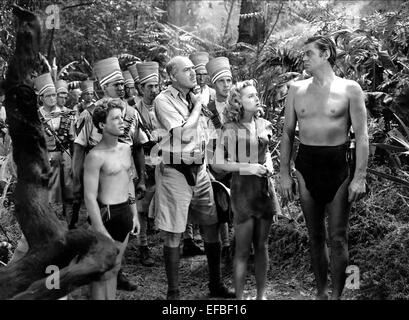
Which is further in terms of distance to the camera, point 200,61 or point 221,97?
point 200,61

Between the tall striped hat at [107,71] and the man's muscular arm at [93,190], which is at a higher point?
the tall striped hat at [107,71]

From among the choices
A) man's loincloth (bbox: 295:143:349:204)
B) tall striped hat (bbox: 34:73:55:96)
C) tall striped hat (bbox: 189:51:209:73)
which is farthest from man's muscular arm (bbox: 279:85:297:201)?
tall striped hat (bbox: 34:73:55:96)

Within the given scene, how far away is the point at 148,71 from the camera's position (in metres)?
7.12

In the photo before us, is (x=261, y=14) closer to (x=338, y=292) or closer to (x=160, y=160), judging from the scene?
(x=160, y=160)

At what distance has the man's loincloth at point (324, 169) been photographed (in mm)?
4805

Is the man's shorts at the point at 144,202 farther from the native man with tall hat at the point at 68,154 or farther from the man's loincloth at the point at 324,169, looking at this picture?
the man's loincloth at the point at 324,169

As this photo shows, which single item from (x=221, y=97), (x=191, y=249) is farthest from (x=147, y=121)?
(x=191, y=249)

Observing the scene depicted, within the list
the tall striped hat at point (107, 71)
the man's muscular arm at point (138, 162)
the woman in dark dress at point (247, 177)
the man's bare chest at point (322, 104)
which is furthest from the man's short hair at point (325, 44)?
the tall striped hat at point (107, 71)

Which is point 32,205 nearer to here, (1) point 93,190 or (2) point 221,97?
(1) point 93,190

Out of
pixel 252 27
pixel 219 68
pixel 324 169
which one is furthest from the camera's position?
pixel 252 27

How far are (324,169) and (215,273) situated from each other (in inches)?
58.1

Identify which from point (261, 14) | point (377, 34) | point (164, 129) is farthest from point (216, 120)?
point (261, 14)

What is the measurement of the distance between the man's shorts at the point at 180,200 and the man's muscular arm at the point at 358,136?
4.39 feet

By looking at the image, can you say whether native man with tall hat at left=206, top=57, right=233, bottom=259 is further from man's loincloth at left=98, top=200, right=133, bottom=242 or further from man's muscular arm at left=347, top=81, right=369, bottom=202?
man's muscular arm at left=347, top=81, right=369, bottom=202
